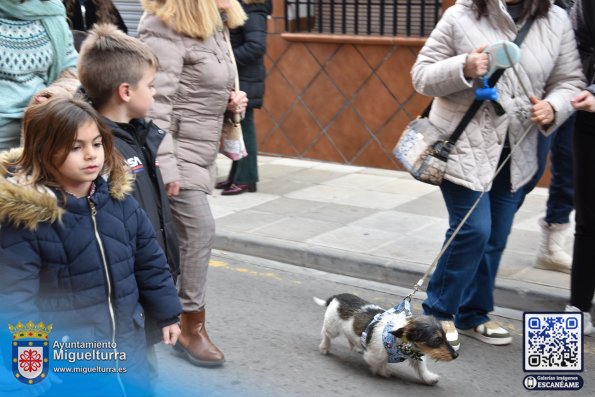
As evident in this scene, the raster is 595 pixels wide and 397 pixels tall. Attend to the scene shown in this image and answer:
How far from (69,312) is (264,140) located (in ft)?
23.9

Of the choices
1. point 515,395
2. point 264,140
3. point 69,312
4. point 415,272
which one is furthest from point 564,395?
point 264,140

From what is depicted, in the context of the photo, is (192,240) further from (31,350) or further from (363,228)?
(363,228)

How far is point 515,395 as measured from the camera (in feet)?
13.8

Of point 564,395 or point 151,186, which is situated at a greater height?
point 151,186

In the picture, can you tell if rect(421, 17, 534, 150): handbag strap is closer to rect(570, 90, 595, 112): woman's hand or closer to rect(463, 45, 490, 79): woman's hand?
rect(463, 45, 490, 79): woman's hand

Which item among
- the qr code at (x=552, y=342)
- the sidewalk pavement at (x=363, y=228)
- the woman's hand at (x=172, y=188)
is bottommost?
the sidewalk pavement at (x=363, y=228)

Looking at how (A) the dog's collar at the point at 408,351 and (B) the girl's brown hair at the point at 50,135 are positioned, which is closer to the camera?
(B) the girl's brown hair at the point at 50,135

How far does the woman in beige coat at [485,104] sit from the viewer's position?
172 inches

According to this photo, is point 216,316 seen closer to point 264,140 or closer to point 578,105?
point 578,105

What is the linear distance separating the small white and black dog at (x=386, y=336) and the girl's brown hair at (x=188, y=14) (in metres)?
1.48

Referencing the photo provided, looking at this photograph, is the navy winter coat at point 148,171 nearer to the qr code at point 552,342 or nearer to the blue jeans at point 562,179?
the qr code at point 552,342

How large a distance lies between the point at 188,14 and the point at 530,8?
1.66m

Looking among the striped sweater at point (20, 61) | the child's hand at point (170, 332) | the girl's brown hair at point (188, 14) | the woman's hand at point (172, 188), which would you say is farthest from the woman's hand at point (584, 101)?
the striped sweater at point (20, 61)

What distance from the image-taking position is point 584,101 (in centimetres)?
438
